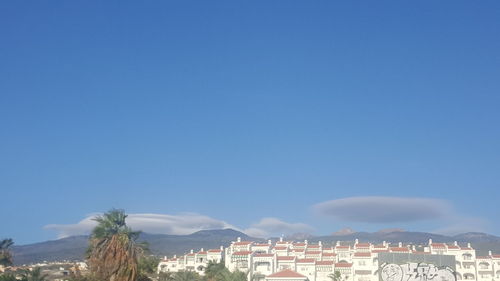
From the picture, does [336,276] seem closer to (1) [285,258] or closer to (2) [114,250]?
(1) [285,258]

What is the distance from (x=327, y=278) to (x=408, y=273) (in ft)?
133

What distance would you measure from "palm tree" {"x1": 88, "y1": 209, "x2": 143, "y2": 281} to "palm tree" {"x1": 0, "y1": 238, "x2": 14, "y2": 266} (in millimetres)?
39331

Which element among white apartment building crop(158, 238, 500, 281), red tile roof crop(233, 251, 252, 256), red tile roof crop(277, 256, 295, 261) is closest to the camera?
white apartment building crop(158, 238, 500, 281)

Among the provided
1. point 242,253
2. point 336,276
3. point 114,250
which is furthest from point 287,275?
point 114,250

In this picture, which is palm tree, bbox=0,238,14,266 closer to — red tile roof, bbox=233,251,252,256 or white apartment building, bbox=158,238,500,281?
white apartment building, bbox=158,238,500,281

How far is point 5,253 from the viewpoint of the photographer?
76812mm

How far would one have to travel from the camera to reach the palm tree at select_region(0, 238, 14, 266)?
7593cm

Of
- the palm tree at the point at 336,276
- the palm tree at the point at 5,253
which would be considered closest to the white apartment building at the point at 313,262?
the palm tree at the point at 336,276

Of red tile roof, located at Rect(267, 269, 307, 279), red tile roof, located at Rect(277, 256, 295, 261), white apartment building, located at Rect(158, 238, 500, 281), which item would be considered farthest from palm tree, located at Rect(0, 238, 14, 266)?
red tile roof, located at Rect(277, 256, 295, 261)

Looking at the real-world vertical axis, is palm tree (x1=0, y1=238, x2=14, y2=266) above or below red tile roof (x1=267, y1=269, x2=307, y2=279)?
above

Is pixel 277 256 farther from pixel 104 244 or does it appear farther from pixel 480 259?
pixel 104 244

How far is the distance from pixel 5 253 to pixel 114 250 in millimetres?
44199

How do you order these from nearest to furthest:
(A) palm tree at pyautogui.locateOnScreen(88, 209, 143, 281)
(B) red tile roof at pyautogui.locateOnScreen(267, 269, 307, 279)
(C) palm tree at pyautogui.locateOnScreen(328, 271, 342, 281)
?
1. (A) palm tree at pyautogui.locateOnScreen(88, 209, 143, 281)
2. (B) red tile roof at pyautogui.locateOnScreen(267, 269, 307, 279)
3. (C) palm tree at pyautogui.locateOnScreen(328, 271, 342, 281)

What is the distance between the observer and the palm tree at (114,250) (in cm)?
3956
